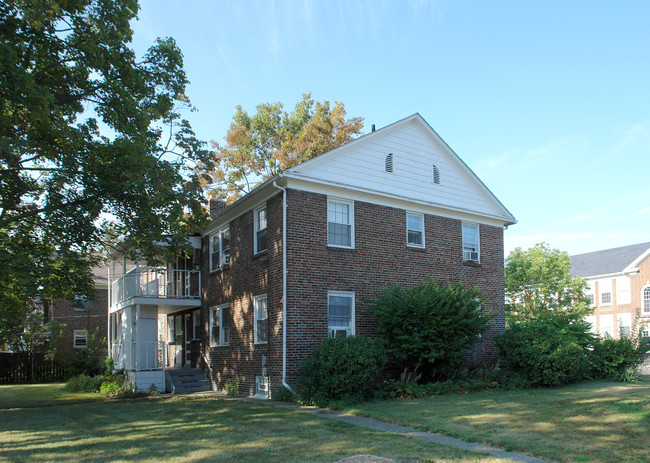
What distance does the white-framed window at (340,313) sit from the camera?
15.7 meters

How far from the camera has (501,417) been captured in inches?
410

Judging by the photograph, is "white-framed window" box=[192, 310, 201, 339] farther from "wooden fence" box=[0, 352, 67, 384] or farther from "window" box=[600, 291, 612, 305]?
"window" box=[600, 291, 612, 305]

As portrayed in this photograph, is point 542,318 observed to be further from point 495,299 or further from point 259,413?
point 259,413

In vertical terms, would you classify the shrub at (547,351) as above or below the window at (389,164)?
below

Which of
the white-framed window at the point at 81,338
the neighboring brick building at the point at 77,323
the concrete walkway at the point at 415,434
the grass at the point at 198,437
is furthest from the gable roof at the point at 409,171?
the white-framed window at the point at 81,338

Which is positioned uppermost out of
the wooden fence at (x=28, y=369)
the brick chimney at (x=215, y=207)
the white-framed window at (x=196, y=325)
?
the brick chimney at (x=215, y=207)

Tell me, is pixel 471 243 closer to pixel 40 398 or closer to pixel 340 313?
pixel 340 313

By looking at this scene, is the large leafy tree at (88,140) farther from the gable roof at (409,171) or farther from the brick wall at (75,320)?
the brick wall at (75,320)

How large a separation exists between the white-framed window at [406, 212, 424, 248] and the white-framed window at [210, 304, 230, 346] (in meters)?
6.44

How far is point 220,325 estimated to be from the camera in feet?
62.0

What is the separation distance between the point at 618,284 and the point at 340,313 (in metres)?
35.7

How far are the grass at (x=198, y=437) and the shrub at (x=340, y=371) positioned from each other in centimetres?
116

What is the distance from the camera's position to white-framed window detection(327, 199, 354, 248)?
16.2m

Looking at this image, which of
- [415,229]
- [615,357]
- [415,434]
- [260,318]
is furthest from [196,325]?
[615,357]
